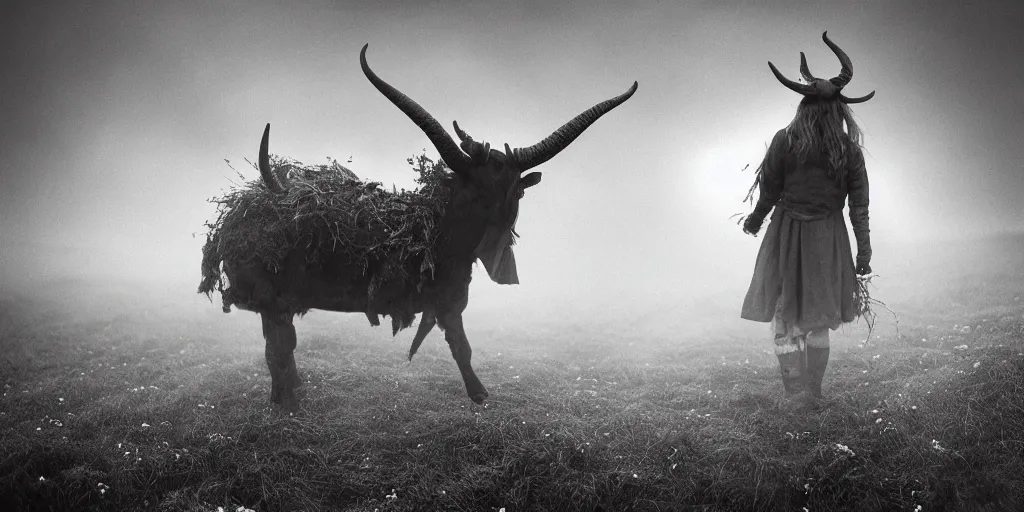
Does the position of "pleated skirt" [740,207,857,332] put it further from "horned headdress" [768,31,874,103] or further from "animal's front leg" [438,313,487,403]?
"animal's front leg" [438,313,487,403]

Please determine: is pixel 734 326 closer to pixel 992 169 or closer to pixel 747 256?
pixel 747 256

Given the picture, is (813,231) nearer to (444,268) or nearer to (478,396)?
(444,268)

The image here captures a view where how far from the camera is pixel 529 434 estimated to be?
14.8ft

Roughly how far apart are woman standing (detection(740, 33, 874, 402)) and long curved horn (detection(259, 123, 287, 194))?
6160 millimetres

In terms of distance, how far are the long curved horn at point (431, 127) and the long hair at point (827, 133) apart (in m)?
3.98

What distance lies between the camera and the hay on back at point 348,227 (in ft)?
17.9

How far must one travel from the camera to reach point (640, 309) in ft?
52.8

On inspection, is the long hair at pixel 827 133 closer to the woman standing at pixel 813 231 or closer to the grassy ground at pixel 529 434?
the woman standing at pixel 813 231

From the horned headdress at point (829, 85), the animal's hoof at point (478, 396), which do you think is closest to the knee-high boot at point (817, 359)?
the horned headdress at point (829, 85)

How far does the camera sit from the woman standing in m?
5.20

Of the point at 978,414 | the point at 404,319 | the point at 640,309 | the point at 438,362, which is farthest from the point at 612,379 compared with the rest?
the point at 640,309

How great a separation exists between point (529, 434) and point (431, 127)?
345 cm

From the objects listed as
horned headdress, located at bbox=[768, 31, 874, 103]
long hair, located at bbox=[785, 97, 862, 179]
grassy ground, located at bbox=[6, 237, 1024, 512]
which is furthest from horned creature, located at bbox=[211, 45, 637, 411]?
long hair, located at bbox=[785, 97, 862, 179]

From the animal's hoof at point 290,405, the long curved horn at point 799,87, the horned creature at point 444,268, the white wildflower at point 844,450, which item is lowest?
the animal's hoof at point 290,405
